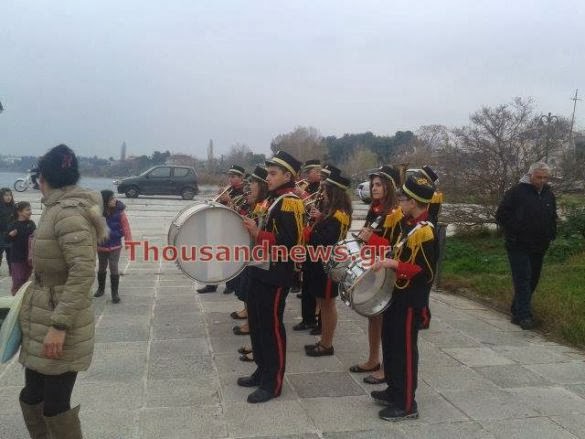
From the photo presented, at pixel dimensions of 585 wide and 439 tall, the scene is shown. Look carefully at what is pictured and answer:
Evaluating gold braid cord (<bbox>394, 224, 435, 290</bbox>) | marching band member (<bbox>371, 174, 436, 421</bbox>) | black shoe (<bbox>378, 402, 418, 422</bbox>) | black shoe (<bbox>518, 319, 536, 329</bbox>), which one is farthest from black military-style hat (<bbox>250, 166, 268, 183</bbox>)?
black shoe (<bbox>518, 319, 536, 329</bbox>)

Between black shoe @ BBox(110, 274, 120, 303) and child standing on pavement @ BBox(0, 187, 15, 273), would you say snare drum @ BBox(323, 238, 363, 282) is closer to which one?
black shoe @ BBox(110, 274, 120, 303)

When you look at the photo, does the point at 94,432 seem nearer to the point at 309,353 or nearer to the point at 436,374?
the point at 309,353

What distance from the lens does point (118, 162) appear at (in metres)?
30.5

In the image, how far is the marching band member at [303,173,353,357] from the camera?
15.2 feet

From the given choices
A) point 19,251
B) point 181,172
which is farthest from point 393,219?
point 181,172

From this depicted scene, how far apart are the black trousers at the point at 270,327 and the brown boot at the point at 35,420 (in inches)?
62.7

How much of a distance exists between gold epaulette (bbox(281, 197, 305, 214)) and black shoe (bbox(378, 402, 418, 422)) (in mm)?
1514

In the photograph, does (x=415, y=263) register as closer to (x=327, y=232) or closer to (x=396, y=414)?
(x=396, y=414)

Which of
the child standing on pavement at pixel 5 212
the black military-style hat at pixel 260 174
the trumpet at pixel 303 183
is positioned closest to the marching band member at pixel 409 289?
the black military-style hat at pixel 260 174

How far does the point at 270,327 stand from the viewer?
13.3ft

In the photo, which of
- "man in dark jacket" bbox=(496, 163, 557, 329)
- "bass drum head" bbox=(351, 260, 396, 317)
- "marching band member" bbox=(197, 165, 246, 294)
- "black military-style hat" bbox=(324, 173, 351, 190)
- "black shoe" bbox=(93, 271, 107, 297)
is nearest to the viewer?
"bass drum head" bbox=(351, 260, 396, 317)

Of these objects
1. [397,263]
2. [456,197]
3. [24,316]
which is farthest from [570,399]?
[456,197]

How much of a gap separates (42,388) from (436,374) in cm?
312

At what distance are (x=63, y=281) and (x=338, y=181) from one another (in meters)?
2.63
